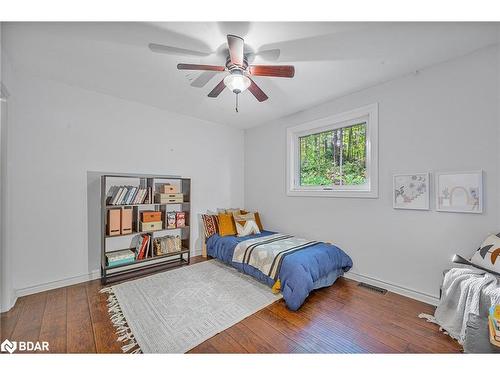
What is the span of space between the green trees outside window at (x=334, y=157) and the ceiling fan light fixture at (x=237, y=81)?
6.04 feet

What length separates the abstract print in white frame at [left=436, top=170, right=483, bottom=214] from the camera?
194cm

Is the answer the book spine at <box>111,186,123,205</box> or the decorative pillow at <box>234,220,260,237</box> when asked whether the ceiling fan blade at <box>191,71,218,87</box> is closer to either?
the book spine at <box>111,186,123,205</box>

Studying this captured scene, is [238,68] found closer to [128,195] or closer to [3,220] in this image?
[128,195]

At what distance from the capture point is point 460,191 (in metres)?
2.04

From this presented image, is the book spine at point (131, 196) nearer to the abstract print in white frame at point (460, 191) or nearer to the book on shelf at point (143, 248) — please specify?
the book on shelf at point (143, 248)

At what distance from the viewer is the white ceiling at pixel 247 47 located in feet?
5.49

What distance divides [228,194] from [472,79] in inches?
144

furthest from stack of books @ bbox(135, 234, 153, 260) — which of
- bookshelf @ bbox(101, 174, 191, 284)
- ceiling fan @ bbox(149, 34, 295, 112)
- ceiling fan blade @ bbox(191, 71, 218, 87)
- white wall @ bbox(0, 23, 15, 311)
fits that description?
ceiling fan @ bbox(149, 34, 295, 112)

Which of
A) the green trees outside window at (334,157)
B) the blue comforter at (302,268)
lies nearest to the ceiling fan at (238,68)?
the green trees outside window at (334,157)

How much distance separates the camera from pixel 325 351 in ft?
5.08

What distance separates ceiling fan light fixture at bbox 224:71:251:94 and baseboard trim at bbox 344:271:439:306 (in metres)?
2.71

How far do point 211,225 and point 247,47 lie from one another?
8.61 feet
